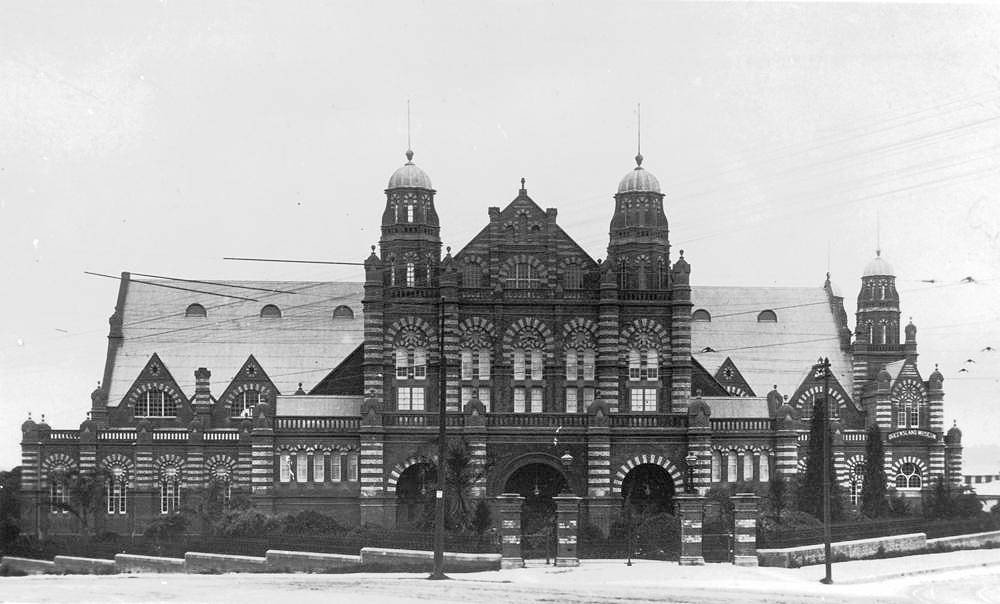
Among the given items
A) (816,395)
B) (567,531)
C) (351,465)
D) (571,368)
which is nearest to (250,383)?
(351,465)

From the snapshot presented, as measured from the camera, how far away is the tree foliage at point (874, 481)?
71562 millimetres

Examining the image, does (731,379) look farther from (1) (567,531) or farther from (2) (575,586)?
→ (2) (575,586)

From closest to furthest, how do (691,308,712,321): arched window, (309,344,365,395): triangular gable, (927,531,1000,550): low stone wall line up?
(927,531,1000,550): low stone wall
(309,344,365,395): triangular gable
(691,308,712,321): arched window

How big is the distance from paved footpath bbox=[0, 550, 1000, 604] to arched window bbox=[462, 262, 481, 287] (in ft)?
69.2

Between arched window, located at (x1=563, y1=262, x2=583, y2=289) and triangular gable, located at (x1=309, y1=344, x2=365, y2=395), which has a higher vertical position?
arched window, located at (x1=563, y1=262, x2=583, y2=289)

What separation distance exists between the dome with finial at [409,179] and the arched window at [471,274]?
468 centimetres

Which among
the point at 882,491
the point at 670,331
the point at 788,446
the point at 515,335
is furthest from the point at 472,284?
the point at 882,491

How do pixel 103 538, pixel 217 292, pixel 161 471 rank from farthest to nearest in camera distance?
pixel 217 292 < pixel 161 471 < pixel 103 538

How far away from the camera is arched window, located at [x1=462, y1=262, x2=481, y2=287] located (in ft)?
228

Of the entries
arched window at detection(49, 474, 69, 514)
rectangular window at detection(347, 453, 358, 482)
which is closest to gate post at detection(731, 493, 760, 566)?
rectangular window at detection(347, 453, 358, 482)

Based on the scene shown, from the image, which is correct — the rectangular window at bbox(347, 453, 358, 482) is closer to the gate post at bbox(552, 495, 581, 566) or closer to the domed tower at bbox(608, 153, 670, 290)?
the domed tower at bbox(608, 153, 670, 290)

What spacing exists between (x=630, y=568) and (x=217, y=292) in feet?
126

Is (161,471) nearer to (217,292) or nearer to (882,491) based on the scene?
(217,292)

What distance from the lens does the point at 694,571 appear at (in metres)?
47.4
